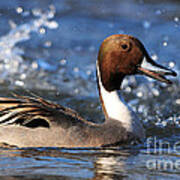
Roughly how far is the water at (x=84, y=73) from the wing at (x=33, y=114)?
1.15 feet

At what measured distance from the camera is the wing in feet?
20.5

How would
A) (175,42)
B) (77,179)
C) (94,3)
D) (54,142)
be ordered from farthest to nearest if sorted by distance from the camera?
(94,3)
(175,42)
(54,142)
(77,179)

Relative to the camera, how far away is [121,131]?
644 cm

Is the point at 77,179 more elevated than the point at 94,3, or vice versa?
the point at 94,3

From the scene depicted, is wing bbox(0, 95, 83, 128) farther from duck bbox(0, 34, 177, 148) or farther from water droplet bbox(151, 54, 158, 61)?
water droplet bbox(151, 54, 158, 61)

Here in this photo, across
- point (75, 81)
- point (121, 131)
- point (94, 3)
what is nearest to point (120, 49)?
point (121, 131)

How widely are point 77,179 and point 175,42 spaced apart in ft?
23.6

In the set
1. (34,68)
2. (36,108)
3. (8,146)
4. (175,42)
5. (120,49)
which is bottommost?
(8,146)

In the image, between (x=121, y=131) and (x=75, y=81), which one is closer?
(x=121, y=131)

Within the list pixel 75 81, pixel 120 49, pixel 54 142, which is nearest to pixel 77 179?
pixel 54 142

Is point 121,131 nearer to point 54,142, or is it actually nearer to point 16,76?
point 54,142

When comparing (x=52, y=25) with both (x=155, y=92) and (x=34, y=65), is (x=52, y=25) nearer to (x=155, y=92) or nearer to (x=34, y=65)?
(x=34, y=65)

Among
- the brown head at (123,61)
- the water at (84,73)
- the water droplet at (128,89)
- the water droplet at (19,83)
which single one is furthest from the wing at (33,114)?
the water droplet at (128,89)

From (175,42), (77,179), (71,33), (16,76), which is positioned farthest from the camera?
(71,33)
